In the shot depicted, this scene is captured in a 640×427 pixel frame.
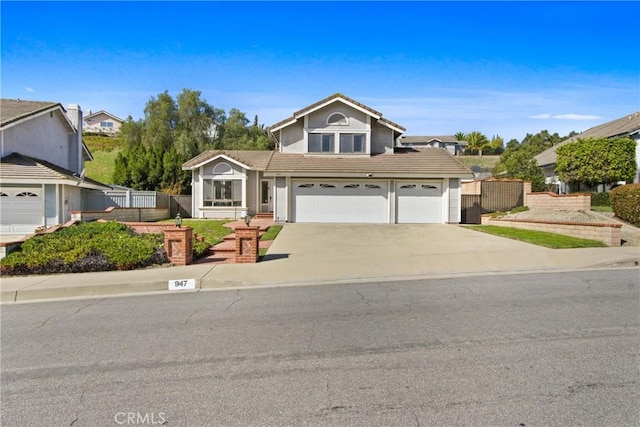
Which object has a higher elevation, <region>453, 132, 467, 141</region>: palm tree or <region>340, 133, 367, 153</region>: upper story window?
<region>453, 132, 467, 141</region>: palm tree

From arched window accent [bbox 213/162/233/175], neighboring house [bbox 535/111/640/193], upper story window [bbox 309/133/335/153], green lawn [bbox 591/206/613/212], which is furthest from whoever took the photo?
neighboring house [bbox 535/111/640/193]

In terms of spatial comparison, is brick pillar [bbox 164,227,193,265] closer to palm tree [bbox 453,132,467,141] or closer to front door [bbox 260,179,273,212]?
front door [bbox 260,179,273,212]

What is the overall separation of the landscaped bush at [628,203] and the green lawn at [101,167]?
35.1m

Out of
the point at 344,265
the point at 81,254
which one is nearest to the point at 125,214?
the point at 81,254

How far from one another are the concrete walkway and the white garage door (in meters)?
6.85

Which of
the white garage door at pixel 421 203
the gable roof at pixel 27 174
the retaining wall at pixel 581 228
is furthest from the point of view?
the white garage door at pixel 421 203

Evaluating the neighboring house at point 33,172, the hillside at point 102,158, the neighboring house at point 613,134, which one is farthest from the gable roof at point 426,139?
the neighboring house at point 33,172

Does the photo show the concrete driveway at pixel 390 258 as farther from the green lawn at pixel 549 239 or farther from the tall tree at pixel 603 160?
the tall tree at pixel 603 160

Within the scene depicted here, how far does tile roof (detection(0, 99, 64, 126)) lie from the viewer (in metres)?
20.0

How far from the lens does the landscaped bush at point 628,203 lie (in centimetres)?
1717

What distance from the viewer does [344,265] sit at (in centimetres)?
1105

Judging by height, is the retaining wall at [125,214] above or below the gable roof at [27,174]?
below

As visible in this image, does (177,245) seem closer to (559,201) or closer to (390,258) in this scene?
(390,258)

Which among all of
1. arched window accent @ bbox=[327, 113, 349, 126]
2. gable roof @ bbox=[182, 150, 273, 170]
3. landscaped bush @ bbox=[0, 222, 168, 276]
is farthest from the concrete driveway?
gable roof @ bbox=[182, 150, 273, 170]
